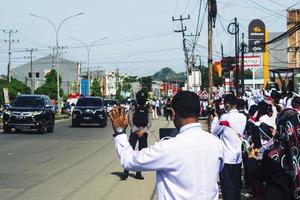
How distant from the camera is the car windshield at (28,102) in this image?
27484 millimetres

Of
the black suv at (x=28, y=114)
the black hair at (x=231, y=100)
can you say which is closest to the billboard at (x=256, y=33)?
the black suv at (x=28, y=114)

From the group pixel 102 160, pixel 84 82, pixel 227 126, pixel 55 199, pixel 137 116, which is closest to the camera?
pixel 227 126

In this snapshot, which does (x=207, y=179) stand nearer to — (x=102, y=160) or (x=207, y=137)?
(x=207, y=137)

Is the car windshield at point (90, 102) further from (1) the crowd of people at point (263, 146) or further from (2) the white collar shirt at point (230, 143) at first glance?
(2) the white collar shirt at point (230, 143)

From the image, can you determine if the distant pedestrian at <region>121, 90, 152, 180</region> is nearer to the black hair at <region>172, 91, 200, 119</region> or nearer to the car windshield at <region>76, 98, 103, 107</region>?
the black hair at <region>172, 91, 200, 119</region>

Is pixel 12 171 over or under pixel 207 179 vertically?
under

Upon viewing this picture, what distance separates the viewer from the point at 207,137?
3979mm

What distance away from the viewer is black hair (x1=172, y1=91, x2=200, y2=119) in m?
3.97

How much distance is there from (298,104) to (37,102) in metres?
22.0

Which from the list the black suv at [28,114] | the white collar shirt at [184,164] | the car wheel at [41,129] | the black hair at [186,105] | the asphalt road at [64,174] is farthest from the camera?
the car wheel at [41,129]

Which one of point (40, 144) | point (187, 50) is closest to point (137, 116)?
point (40, 144)

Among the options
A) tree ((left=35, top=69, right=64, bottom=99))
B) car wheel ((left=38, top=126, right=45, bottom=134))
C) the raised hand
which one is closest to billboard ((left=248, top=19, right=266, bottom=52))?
car wheel ((left=38, top=126, right=45, bottom=134))

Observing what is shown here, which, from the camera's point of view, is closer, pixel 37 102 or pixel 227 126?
pixel 227 126

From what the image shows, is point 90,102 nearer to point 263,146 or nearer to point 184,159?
point 263,146
